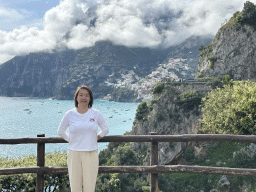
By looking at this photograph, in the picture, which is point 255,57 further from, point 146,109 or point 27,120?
point 27,120

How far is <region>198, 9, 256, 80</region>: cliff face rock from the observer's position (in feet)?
181

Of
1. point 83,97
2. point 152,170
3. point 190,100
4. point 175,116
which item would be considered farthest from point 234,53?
point 83,97

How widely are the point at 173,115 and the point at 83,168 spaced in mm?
50783

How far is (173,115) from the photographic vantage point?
53031 mm

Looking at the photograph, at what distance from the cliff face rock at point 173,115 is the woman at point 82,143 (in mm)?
46344

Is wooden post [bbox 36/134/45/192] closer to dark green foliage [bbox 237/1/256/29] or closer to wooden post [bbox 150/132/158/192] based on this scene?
wooden post [bbox 150/132/158/192]

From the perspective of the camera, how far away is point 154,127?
55.2 m

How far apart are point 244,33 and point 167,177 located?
4369cm

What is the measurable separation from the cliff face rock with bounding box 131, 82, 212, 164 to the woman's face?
46.4 meters

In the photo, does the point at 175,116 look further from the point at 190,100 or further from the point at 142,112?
the point at 142,112

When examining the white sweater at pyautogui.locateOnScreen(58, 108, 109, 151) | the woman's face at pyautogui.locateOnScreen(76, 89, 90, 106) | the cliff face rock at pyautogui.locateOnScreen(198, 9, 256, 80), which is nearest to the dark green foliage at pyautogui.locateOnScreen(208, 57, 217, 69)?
the cliff face rock at pyautogui.locateOnScreen(198, 9, 256, 80)

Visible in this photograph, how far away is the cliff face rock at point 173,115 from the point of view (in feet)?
163

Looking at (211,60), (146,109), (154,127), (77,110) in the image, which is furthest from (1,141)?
(211,60)

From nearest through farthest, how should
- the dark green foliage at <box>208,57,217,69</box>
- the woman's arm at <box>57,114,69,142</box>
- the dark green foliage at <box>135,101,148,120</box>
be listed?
the woman's arm at <box>57,114,69,142</box>
the dark green foliage at <box>208,57,217,69</box>
the dark green foliage at <box>135,101,148,120</box>
